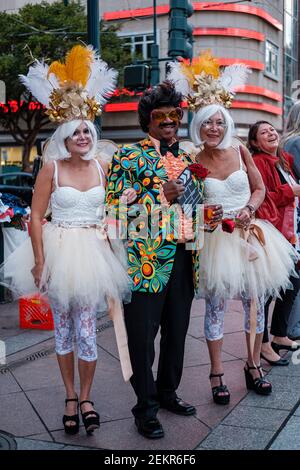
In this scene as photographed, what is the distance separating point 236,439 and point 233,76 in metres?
2.35

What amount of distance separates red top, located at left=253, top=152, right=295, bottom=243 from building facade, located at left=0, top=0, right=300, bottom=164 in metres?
21.8

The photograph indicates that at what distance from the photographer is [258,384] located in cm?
407

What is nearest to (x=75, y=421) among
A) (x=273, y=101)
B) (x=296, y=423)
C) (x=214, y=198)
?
(x=296, y=423)

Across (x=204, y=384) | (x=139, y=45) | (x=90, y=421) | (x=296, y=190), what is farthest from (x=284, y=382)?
(x=139, y=45)

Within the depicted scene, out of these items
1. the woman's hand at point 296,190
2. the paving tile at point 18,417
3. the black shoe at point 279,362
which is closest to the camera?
the paving tile at point 18,417

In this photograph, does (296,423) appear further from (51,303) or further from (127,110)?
(127,110)

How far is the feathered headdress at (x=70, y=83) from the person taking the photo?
3.51 m

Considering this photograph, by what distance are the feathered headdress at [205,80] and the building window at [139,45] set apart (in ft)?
79.1

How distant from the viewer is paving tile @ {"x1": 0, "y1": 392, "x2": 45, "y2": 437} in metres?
3.49

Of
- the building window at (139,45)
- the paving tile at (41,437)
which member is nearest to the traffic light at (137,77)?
the paving tile at (41,437)

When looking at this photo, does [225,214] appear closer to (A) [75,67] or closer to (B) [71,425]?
(A) [75,67]

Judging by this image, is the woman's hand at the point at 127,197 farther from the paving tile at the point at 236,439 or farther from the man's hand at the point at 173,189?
the paving tile at the point at 236,439

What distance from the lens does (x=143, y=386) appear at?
3490 mm

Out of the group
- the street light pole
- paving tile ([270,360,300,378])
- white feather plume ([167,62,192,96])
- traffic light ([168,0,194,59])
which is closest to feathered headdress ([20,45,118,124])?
white feather plume ([167,62,192,96])
